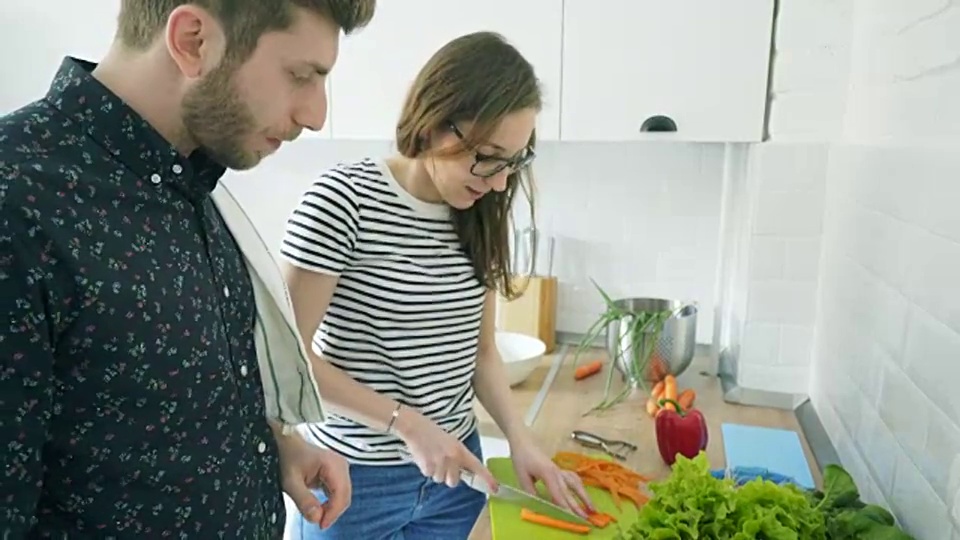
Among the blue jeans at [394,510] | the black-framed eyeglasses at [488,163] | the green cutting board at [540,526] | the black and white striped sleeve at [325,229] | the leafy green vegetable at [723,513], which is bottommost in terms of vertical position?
the blue jeans at [394,510]

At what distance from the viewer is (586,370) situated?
171 cm

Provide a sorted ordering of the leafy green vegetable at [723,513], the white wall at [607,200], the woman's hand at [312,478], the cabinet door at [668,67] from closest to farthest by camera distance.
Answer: the leafy green vegetable at [723,513]
the woman's hand at [312,478]
the cabinet door at [668,67]
the white wall at [607,200]

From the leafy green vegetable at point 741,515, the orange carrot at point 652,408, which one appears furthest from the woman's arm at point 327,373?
the orange carrot at point 652,408

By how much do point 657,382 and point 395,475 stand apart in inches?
28.1

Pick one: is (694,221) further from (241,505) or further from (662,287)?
(241,505)

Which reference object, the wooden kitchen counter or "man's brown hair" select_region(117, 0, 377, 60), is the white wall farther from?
"man's brown hair" select_region(117, 0, 377, 60)

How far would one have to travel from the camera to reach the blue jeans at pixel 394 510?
3.63 ft

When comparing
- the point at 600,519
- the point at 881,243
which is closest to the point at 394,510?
the point at 600,519

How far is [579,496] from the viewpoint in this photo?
3.49 ft

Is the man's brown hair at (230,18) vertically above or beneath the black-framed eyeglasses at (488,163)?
above

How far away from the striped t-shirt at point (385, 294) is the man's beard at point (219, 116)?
0.95 ft

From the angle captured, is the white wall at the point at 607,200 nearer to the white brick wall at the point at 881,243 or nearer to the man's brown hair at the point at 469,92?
the white brick wall at the point at 881,243

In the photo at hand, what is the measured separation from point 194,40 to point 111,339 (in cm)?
26

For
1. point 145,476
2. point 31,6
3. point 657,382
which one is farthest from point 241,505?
point 31,6
